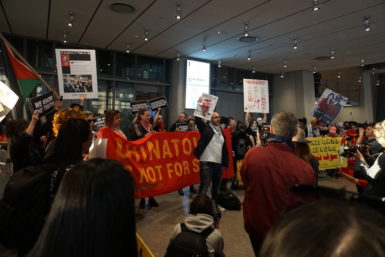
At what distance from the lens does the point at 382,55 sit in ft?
34.6

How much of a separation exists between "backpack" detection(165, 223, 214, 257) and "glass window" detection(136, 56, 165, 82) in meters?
9.90

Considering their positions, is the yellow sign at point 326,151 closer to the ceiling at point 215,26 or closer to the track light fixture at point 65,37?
the ceiling at point 215,26

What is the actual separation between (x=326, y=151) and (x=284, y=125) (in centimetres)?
624

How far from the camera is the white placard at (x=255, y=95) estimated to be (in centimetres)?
601

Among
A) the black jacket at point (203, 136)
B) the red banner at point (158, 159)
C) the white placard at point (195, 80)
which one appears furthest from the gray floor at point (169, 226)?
the white placard at point (195, 80)

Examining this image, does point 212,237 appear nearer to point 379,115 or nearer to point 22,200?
point 22,200

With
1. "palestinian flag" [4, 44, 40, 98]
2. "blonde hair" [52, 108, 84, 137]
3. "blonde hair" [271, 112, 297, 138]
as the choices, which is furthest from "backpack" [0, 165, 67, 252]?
"palestinian flag" [4, 44, 40, 98]

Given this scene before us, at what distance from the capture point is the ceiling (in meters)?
6.50

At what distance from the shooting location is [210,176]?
471cm

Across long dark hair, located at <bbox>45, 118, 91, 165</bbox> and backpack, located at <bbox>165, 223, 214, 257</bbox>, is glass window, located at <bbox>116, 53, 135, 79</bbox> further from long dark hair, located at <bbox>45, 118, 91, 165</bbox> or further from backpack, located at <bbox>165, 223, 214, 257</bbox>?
backpack, located at <bbox>165, 223, 214, 257</bbox>

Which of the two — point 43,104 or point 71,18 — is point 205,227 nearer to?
point 43,104

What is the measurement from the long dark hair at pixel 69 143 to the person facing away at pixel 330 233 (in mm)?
1514

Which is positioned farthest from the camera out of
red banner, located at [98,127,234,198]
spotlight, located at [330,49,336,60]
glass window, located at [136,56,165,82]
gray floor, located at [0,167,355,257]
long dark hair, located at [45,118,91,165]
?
glass window, located at [136,56,165,82]

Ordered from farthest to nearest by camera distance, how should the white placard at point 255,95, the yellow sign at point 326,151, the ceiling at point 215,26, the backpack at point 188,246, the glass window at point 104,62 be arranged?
the glass window at point 104,62 → the yellow sign at point 326,151 → the ceiling at point 215,26 → the white placard at point 255,95 → the backpack at point 188,246
